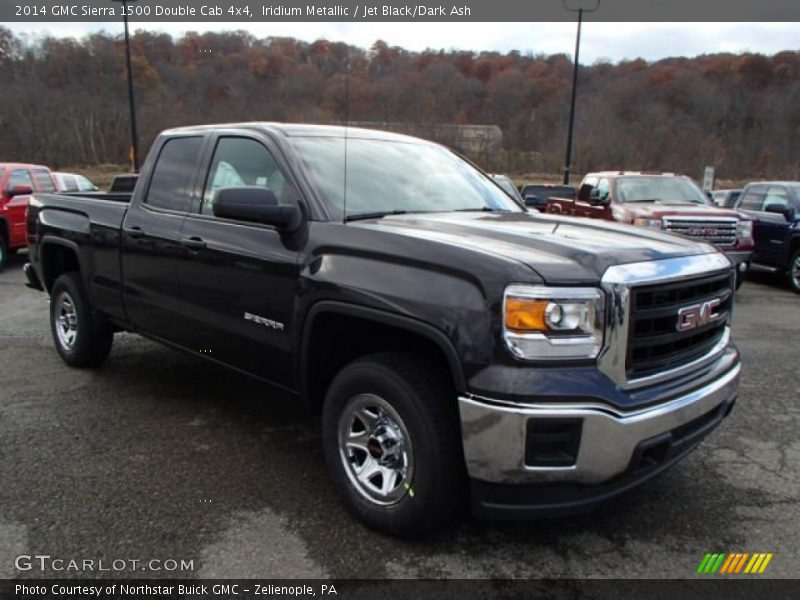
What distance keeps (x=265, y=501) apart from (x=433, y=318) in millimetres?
1409

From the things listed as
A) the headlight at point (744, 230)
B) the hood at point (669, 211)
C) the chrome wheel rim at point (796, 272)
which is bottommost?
the chrome wheel rim at point (796, 272)

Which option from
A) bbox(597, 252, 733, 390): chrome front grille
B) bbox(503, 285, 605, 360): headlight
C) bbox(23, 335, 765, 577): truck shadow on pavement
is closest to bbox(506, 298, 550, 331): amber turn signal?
bbox(503, 285, 605, 360): headlight

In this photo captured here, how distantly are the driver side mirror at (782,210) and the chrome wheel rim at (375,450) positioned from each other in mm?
10104

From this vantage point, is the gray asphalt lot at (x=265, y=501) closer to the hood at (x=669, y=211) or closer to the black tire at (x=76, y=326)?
the black tire at (x=76, y=326)

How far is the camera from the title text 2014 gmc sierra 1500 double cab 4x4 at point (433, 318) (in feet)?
7.84

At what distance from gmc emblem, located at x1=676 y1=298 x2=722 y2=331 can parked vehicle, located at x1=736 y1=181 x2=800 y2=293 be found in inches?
345

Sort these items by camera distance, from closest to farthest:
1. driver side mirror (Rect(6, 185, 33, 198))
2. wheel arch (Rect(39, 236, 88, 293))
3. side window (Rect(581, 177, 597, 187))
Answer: wheel arch (Rect(39, 236, 88, 293)) < driver side mirror (Rect(6, 185, 33, 198)) < side window (Rect(581, 177, 597, 187))

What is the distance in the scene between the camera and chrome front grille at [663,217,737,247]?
8.80m

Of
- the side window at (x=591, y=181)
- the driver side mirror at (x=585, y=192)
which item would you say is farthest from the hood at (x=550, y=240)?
the side window at (x=591, y=181)

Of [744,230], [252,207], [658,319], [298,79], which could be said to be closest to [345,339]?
[252,207]

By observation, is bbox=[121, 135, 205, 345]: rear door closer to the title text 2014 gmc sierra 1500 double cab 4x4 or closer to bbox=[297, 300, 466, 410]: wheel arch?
the title text 2014 gmc sierra 1500 double cab 4x4

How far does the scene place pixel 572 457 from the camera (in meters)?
2.38

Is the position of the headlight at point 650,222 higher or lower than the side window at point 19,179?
lower

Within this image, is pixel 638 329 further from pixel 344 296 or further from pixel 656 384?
pixel 344 296
